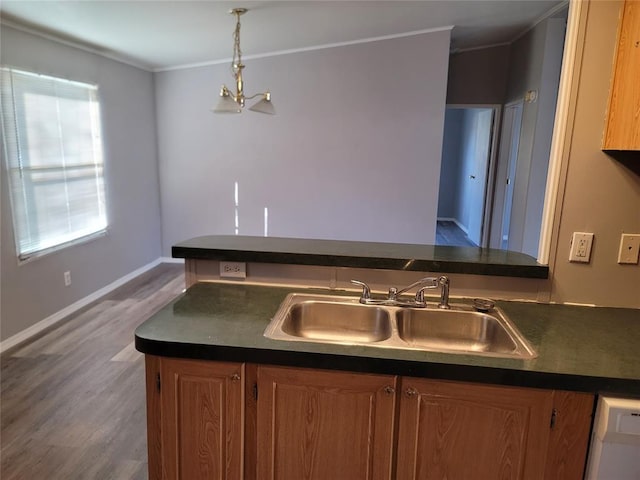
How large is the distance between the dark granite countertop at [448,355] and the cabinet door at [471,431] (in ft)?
0.18

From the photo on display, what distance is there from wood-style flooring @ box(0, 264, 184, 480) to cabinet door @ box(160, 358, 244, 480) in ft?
2.35

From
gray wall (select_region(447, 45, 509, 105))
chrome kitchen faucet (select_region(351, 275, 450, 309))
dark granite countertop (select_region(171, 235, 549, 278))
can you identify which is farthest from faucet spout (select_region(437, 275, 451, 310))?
gray wall (select_region(447, 45, 509, 105))

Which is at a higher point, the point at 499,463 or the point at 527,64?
the point at 527,64

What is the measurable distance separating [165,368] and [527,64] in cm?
510

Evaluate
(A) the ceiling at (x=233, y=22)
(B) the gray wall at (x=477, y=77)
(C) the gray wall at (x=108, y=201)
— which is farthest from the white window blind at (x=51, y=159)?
(B) the gray wall at (x=477, y=77)

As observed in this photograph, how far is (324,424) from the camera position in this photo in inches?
55.8

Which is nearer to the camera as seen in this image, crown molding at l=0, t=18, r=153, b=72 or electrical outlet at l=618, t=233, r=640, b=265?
electrical outlet at l=618, t=233, r=640, b=265

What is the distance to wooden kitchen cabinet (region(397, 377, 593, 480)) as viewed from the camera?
1308mm

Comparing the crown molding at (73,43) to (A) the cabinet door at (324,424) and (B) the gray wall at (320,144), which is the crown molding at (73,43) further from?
(A) the cabinet door at (324,424)

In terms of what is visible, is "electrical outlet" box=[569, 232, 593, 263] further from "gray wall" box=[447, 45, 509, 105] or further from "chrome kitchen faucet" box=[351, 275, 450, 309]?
"gray wall" box=[447, 45, 509, 105]

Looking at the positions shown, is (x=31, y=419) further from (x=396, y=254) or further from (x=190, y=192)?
(x=190, y=192)

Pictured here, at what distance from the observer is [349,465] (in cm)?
143

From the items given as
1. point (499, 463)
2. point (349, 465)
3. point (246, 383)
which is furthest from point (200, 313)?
point (499, 463)

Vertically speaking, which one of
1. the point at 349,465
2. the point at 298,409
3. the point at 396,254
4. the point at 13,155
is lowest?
the point at 349,465
